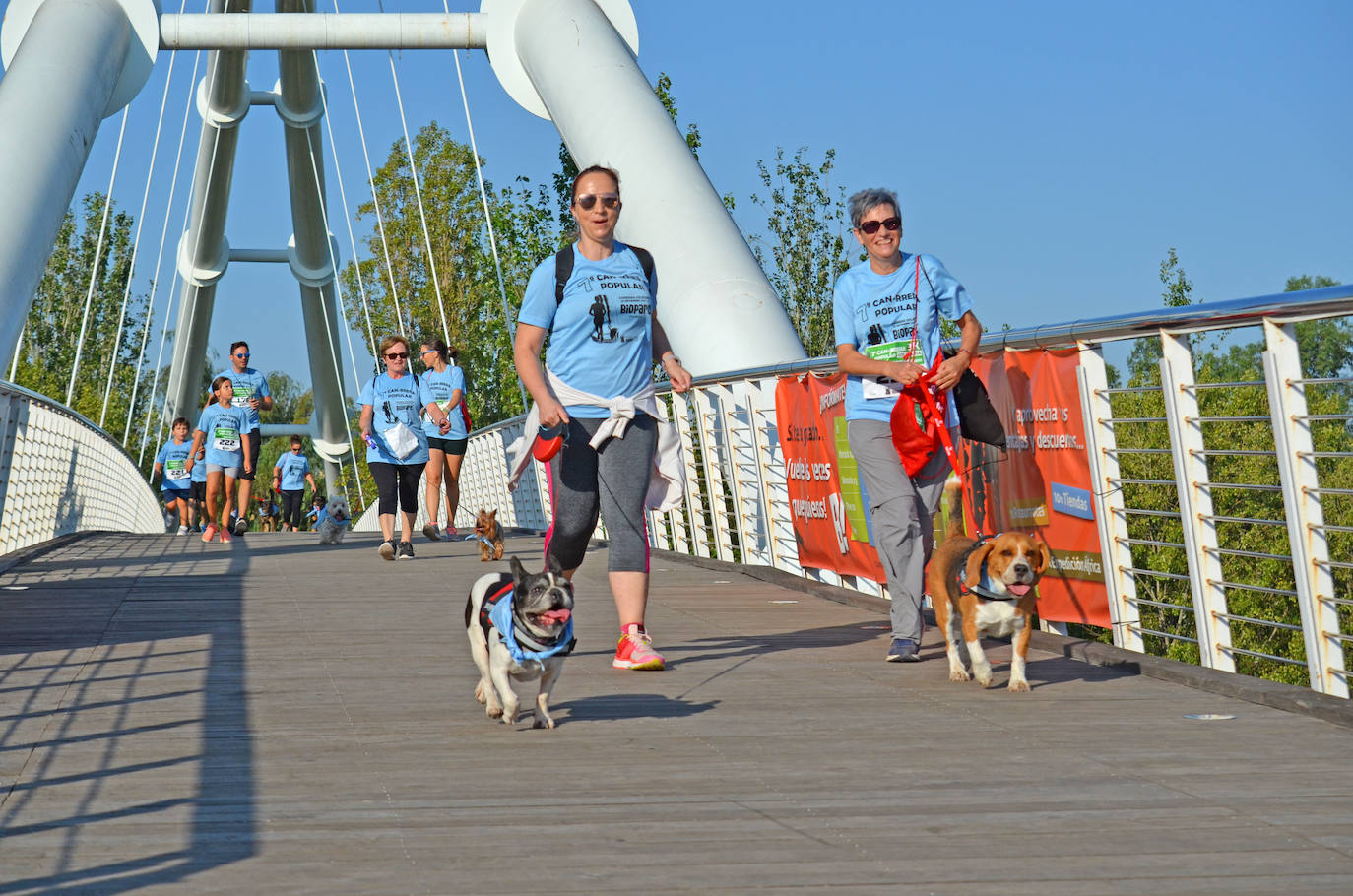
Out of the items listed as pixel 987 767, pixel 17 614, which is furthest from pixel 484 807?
pixel 17 614

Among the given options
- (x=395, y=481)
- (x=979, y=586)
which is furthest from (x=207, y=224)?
(x=979, y=586)

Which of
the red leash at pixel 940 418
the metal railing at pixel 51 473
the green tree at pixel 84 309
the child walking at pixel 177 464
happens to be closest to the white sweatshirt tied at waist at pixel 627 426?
the red leash at pixel 940 418

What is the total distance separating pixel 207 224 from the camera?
37.5 metres

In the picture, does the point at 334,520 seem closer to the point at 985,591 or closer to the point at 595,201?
the point at 595,201

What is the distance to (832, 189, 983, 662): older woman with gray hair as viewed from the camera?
5.84 meters

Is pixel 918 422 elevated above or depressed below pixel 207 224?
below

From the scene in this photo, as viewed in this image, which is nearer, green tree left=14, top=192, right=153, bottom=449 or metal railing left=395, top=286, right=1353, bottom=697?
metal railing left=395, top=286, right=1353, bottom=697

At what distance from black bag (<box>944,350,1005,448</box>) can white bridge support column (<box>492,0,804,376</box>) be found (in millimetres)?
7174

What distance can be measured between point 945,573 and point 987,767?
4.89 feet

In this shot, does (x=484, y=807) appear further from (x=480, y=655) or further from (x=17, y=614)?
(x=17, y=614)

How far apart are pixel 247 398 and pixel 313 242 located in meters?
23.6

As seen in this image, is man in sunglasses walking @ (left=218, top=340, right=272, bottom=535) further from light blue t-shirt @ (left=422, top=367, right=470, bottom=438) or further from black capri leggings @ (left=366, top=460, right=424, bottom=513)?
black capri leggings @ (left=366, top=460, right=424, bottom=513)

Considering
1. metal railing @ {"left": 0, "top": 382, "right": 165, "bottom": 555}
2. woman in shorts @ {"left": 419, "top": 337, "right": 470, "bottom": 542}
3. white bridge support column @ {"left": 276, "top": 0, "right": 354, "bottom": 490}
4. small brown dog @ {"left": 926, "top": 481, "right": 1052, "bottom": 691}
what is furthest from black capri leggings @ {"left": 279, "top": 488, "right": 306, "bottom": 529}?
small brown dog @ {"left": 926, "top": 481, "right": 1052, "bottom": 691}

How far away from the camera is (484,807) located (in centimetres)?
357
